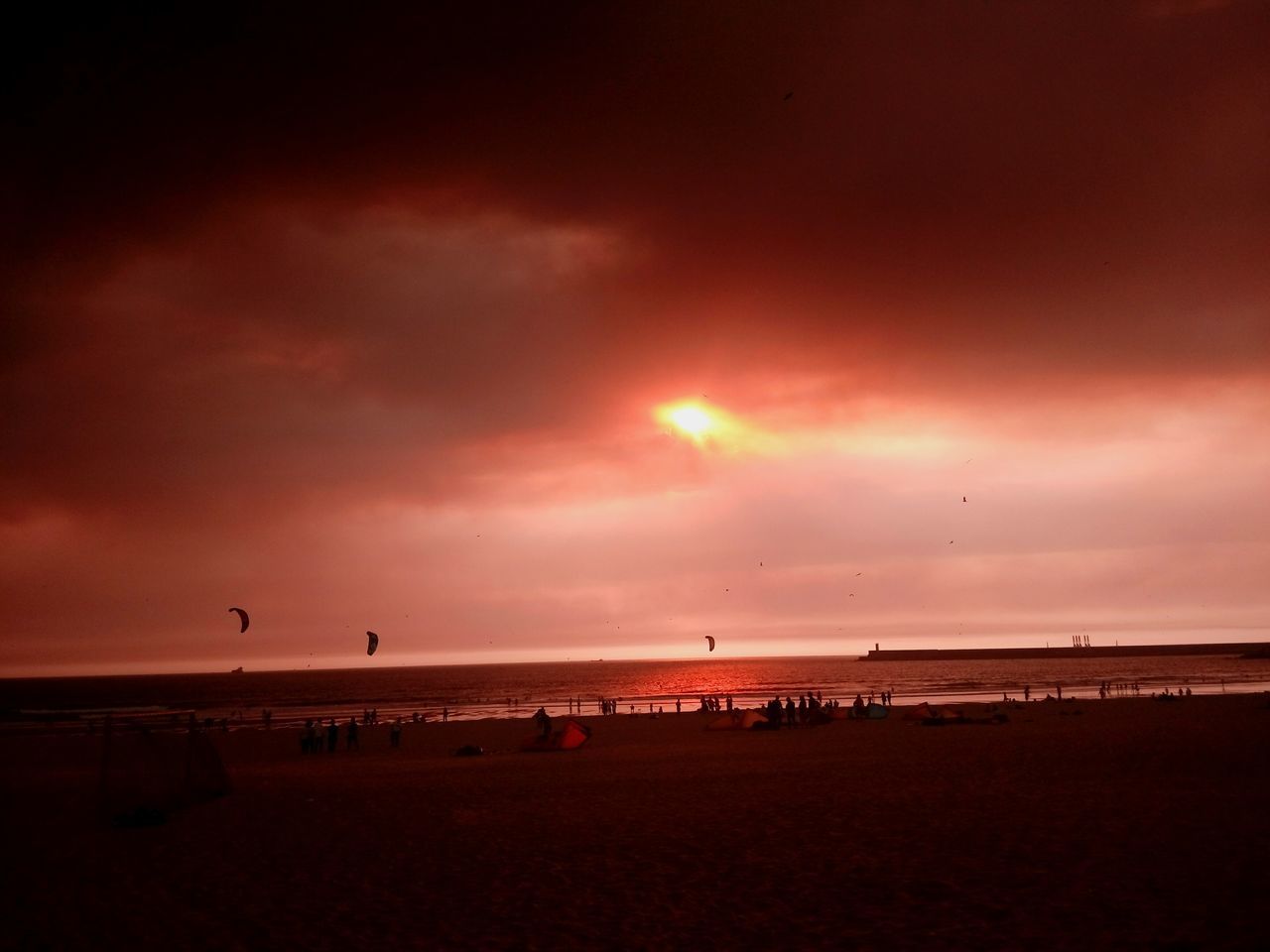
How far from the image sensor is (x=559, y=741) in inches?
1252

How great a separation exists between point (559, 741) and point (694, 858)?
2039 centimetres

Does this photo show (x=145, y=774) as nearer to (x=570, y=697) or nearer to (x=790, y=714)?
(x=790, y=714)

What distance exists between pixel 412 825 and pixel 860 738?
63.8ft

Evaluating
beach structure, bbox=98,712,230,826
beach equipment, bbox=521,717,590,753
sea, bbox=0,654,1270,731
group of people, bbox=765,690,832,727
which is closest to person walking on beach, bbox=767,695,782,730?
group of people, bbox=765,690,832,727

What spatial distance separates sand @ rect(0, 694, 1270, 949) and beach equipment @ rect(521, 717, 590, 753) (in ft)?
22.2

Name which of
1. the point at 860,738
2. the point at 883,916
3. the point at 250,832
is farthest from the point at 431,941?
the point at 860,738

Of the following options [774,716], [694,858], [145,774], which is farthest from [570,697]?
[694,858]

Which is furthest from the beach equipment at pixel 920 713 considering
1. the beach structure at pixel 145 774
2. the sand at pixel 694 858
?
the beach structure at pixel 145 774

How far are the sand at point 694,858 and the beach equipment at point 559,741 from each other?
6.77m

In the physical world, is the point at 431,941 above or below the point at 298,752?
above

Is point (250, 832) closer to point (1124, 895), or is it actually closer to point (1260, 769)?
point (1124, 895)

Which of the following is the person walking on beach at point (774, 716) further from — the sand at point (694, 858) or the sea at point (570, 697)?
the sea at point (570, 697)

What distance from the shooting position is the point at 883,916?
912cm

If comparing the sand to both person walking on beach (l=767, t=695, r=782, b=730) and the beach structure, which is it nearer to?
the beach structure
